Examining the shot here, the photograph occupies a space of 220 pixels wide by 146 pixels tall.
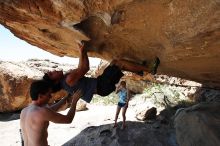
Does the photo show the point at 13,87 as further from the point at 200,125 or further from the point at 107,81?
the point at 200,125

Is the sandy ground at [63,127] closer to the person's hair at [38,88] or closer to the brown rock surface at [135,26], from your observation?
the brown rock surface at [135,26]

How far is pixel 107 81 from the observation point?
510 centimetres

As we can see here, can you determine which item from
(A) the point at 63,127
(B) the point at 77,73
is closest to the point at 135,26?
(B) the point at 77,73

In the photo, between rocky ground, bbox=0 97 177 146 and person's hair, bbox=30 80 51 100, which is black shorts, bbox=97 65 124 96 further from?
rocky ground, bbox=0 97 177 146

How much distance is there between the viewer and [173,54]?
16.4 feet

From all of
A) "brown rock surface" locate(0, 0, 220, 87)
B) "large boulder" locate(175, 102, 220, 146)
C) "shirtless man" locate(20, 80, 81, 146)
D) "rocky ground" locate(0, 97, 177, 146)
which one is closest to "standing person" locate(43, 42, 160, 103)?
"brown rock surface" locate(0, 0, 220, 87)

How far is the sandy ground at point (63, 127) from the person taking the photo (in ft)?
31.4

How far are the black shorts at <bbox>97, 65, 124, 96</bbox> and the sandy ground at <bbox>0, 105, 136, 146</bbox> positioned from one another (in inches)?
177

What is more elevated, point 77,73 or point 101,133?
point 77,73

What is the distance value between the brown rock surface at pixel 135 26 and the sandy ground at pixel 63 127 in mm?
3969

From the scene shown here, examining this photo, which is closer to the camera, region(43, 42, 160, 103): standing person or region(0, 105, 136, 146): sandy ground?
region(43, 42, 160, 103): standing person

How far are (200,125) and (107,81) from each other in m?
1.75

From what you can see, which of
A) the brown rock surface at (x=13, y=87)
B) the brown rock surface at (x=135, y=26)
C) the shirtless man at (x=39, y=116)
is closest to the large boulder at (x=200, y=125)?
the brown rock surface at (x=135, y=26)

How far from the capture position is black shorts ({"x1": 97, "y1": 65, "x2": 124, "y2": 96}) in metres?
5.08
